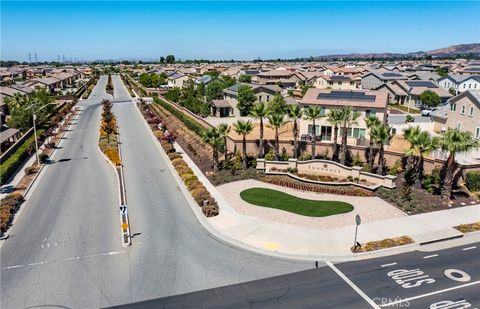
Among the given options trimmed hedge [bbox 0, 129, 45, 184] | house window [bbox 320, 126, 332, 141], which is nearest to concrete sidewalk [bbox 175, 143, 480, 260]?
house window [bbox 320, 126, 332, 141]

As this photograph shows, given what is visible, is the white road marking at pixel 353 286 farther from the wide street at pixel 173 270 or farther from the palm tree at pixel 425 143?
the palm tree at pixel 425 143

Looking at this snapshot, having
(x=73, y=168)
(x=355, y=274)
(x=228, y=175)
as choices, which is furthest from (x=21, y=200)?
(x=355, y=274)

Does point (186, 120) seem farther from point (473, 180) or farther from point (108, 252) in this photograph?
point (473, 180)

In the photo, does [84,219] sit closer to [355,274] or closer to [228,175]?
[228,175]

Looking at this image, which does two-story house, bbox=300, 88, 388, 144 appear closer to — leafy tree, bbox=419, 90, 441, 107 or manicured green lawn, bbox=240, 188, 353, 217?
manicured green lawn, bbox=240, 188, 353, 217

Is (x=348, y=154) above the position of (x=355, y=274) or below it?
above

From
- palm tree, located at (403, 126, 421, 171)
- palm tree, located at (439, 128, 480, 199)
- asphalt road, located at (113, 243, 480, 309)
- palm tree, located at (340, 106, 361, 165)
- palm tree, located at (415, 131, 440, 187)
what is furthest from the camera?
palm tree, located at (340, 106, 361, 165)

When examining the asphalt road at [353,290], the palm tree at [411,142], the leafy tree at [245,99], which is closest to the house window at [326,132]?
the palm tree at [411,142]

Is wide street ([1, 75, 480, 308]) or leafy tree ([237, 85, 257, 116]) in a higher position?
leafy tree ([237, 85, 257, 116])
